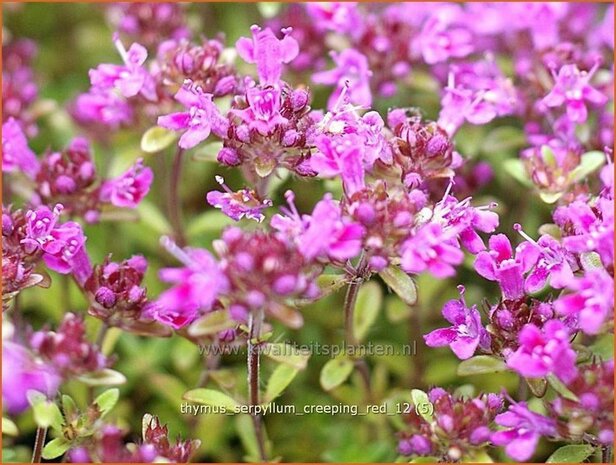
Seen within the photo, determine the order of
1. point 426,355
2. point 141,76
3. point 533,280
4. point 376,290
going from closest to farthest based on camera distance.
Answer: point 533,280 → point 141,76 → point 376,290 → point 426,355

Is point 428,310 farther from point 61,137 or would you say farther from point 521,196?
point 61,137

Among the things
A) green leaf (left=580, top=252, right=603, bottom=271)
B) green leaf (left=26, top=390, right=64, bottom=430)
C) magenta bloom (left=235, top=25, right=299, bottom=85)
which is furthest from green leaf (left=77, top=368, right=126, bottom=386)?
green leaf (left=580, top=252, right=603, bottom=271)

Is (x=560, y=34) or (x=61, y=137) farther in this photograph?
(x=61, y=137)

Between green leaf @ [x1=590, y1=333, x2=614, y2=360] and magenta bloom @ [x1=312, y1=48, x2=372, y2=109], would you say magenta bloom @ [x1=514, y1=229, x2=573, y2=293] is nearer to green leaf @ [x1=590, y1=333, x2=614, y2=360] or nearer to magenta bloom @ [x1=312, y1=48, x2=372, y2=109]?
green leaf @ [x1=590, y1=333, x2=614, y2=360]

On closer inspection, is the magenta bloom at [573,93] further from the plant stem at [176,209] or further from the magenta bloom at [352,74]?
the plant stem at [176,209]

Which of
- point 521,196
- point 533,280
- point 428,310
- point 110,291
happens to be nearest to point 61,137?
point 110,291

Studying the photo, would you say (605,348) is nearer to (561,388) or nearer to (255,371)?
(561,388)
